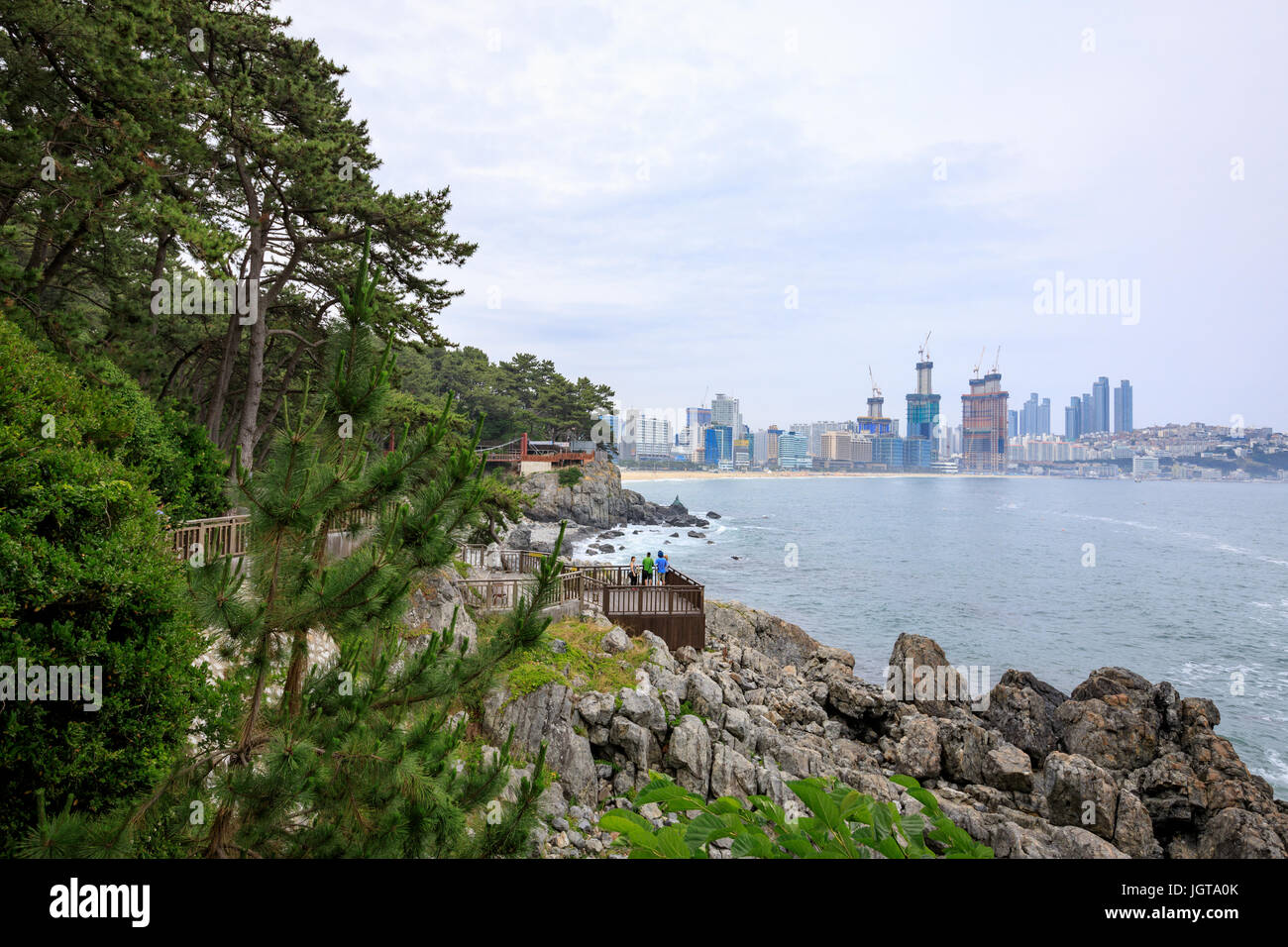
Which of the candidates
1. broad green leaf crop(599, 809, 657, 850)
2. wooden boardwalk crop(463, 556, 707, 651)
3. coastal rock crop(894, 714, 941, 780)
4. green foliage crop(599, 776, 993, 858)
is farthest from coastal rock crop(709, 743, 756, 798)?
broad green leaf crop(599, 809, 657, 850)

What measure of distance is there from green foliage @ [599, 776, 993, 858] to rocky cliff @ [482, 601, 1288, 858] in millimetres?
4803

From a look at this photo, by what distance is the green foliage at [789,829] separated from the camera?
7.14 ft

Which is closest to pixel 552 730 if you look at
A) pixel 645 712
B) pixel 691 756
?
pixel 645 712

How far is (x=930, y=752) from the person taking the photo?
14.3 meters

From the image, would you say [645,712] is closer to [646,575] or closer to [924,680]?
[646,575]

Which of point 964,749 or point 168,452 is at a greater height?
point 168,452

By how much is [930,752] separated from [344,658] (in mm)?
14074

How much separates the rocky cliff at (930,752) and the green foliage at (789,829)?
15.8 feet

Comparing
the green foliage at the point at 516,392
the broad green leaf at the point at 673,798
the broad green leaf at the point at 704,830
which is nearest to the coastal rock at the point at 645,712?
the broad green leaf at the point at 673,798

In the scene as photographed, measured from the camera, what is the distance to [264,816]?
3.71m

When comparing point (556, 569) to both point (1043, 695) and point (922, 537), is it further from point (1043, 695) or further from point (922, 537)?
point (922, 537)

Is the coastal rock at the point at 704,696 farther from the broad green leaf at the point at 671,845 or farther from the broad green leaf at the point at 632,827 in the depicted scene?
the broad green leaf at the point at 671,845

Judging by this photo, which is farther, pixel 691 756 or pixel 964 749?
pixel 964 749
